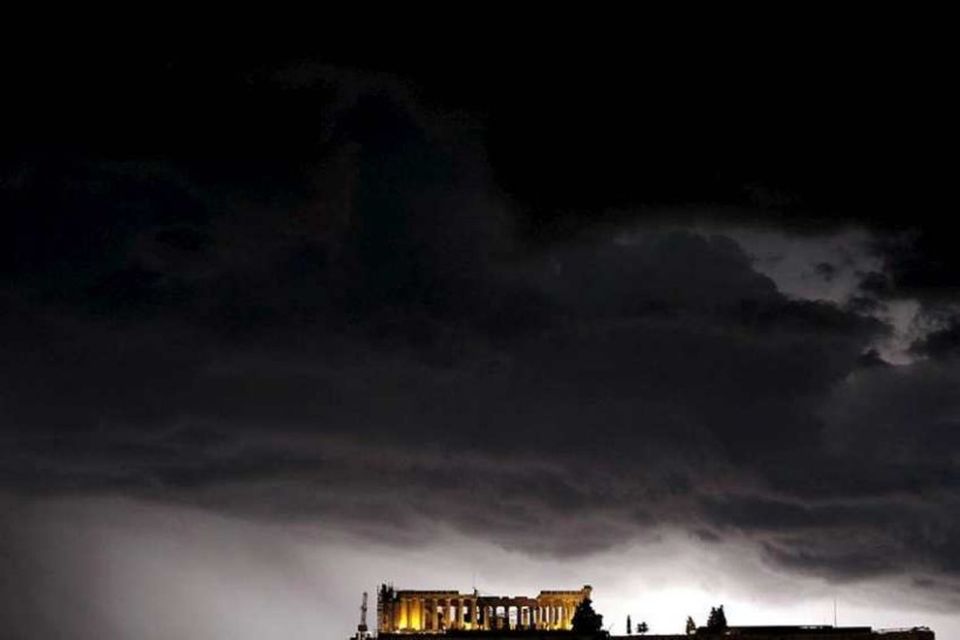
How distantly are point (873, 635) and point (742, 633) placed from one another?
1980 centimetres

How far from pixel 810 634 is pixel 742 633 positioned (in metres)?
10.2

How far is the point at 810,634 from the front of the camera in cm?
19550

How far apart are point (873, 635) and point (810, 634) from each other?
1031 cm

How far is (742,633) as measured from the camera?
652ft

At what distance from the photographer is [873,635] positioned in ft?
648
